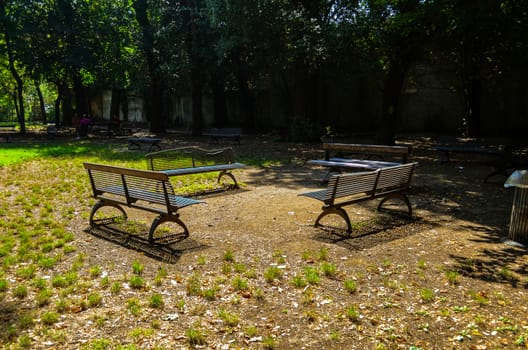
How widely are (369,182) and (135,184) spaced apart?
3.15 meters

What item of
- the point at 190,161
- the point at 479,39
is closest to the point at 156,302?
the point at 190,161

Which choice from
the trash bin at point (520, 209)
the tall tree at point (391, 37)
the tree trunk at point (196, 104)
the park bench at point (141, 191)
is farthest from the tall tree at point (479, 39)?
the tree trunk at point (196, 104)

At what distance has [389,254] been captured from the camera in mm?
4953

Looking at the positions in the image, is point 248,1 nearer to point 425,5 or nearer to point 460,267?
point 425,5

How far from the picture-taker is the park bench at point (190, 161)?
27.6 ft

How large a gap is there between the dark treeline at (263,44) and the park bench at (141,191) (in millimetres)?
7525

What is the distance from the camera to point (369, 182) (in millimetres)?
6055

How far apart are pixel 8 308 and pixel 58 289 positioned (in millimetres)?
454

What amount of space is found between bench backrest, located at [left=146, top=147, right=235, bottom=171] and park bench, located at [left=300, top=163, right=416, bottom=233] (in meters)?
3.52

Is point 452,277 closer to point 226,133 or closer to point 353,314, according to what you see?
point 353,314

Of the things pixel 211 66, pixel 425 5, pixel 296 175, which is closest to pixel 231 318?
pixel 296 175

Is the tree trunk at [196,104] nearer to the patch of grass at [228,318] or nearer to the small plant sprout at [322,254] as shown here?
the small plant sprout at [322,254]

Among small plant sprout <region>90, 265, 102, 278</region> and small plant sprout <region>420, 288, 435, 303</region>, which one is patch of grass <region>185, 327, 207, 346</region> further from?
small plant sprout <region>420, 288, 435, 303</region>

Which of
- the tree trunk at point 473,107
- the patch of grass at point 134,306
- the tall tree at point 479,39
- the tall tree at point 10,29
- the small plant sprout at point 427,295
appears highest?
the tall tree at point 10,29
